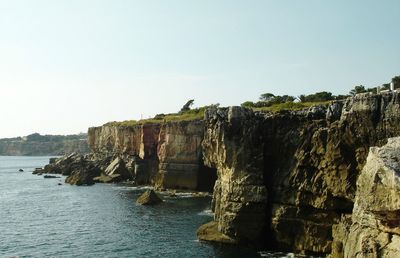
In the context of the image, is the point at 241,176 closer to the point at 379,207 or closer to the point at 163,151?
the point at 379,207

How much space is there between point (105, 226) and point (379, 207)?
1505 inches

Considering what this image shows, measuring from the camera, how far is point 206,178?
80.1 m

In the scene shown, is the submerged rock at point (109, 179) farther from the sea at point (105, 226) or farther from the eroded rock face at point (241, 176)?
the eroded rock face at point (241, 176)

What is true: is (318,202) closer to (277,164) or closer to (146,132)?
(277,164)

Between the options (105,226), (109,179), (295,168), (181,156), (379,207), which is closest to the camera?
(379,207)

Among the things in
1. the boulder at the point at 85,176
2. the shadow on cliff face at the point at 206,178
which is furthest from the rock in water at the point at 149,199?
the boulder at the point at 85,176

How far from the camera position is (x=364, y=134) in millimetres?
33406

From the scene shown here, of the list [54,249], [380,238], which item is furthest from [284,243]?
[54,249]

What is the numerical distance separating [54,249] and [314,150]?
2687 centimetres

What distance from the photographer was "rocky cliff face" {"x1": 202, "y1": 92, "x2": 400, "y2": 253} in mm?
34406

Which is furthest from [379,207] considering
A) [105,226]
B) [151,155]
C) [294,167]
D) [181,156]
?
[151,155]

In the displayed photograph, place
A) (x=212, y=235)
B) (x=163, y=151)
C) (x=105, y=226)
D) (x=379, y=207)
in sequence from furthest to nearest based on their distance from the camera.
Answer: (x=163, y=151) < (x=105, y=226) < (x=212, y=235) < (x=379, y=207)

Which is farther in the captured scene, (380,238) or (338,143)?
(338,143)

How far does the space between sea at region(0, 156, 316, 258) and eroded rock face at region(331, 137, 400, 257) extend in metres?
15.3
